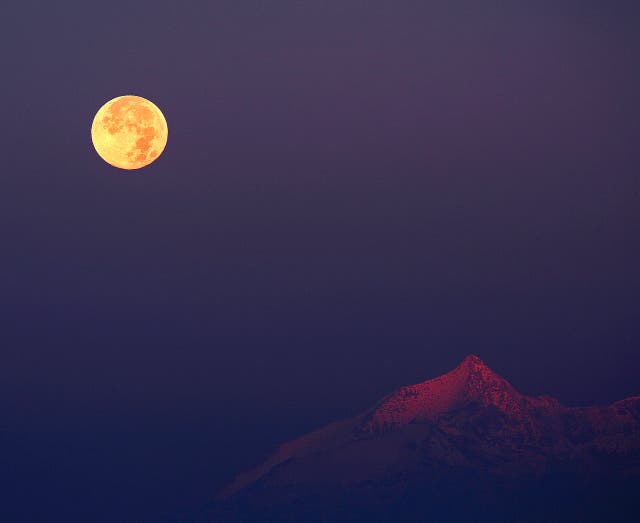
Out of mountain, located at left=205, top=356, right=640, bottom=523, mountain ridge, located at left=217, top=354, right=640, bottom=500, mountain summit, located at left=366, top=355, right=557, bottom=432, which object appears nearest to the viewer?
mountain, located at left=205, top=356, right=640, bottom=523

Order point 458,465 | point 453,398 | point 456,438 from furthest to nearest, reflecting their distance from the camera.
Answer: point 453,398 → point 456,438 → point 458,465

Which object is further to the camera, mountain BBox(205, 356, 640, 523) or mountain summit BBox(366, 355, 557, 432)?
mountain summit BBox(366, 355, 557, 432)

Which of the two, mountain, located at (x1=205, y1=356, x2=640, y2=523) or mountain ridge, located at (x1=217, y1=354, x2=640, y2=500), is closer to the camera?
mountain, located at (x1=205, y1=356, x2=640, y2=523)

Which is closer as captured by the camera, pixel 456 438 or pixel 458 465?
pixel 458 465

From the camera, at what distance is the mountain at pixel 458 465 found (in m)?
52.8

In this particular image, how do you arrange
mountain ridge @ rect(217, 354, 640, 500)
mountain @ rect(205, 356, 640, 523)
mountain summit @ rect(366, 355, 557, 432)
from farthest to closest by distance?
mountain summit @ rect(366, 355, 557, 432) < mountain ridge @ rect(217, 354, 640, 500) < mountain @ rect(205, 356, 640, 523)

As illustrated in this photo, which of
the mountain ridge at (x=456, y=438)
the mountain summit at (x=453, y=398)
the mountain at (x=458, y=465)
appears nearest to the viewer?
the mountain at (x=458, y=465)

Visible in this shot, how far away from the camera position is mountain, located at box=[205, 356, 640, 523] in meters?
52.8

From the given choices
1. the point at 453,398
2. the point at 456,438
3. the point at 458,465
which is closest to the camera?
the point at 458,465

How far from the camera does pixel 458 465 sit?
188ft

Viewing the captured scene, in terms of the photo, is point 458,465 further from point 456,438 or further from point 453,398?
point 453,398

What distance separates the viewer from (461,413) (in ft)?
211

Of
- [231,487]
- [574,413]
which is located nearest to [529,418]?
[574,413]

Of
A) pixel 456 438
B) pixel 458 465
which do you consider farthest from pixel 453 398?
pixel 458 465
